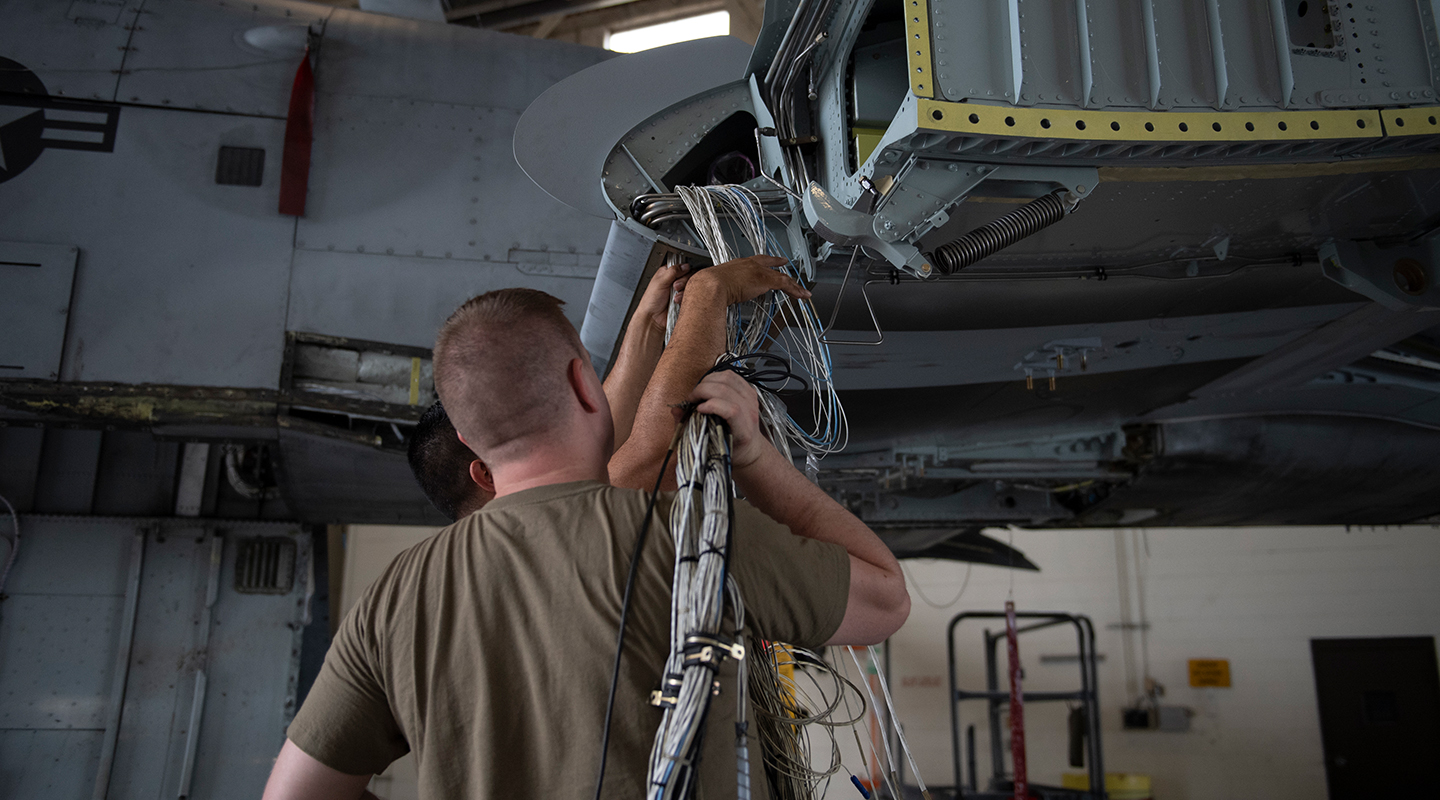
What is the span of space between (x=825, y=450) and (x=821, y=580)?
29.5 inches

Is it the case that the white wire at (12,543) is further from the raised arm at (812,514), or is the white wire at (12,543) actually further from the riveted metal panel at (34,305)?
the raised arm at (812,514)

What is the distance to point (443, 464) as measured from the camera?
6.47 ft

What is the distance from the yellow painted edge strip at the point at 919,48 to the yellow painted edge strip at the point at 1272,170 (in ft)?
1.66

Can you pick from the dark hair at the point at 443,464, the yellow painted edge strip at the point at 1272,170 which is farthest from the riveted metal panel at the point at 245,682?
the yellow painted edge strip at the point at 1272,170

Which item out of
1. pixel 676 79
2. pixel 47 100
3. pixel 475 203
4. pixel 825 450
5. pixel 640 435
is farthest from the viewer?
pixel 475 203

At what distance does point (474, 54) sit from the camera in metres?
4.65

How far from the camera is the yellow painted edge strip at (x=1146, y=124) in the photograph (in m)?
1.82

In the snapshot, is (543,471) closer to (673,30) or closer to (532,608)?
(532,608)

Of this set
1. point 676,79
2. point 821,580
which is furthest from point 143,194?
point 821,580

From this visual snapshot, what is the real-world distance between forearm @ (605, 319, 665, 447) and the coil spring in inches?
28.2

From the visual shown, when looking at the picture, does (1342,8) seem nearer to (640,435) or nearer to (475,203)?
(640,435)

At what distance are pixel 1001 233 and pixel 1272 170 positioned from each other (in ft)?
2.12

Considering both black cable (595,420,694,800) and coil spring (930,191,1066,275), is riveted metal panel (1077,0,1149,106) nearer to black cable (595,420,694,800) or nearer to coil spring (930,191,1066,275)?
coil spring (930,191,1066,275)

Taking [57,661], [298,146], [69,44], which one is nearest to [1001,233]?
[298,146]
